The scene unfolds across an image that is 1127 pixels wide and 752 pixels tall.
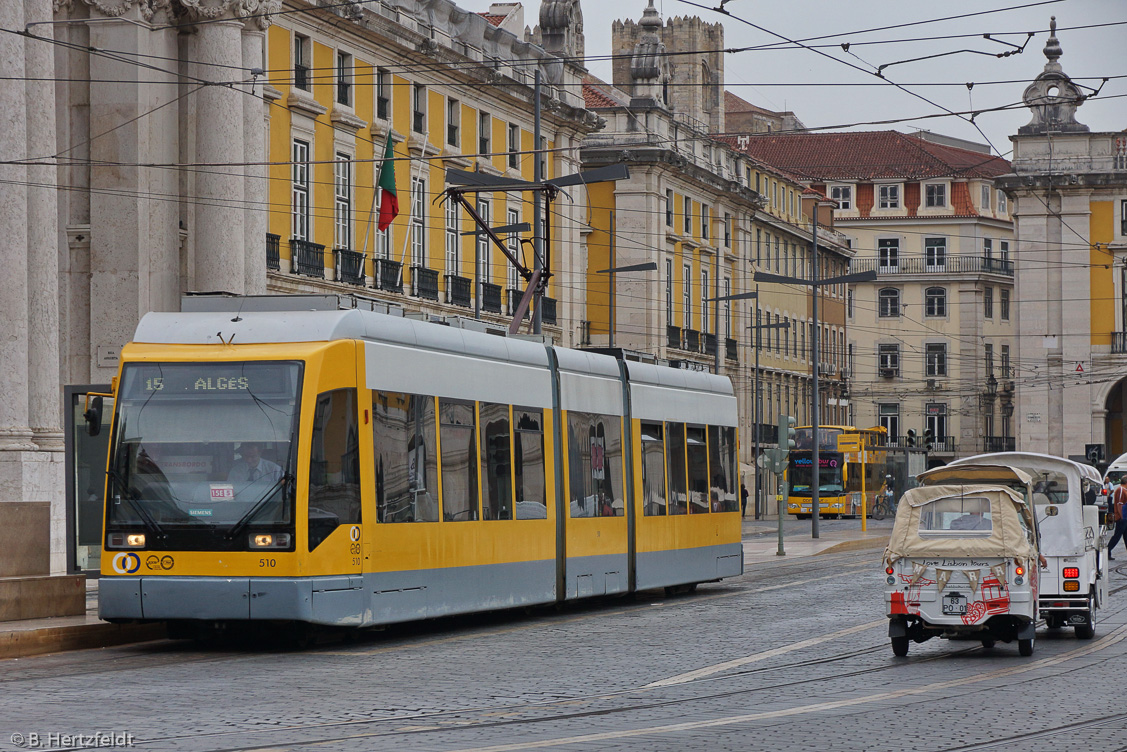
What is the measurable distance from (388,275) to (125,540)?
32.3 m

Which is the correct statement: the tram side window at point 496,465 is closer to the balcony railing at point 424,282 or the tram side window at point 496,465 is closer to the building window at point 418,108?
the balcony railing at point 424,282

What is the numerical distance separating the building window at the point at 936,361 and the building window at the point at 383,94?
7018cm

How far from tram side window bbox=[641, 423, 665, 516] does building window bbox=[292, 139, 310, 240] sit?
70.1 ft

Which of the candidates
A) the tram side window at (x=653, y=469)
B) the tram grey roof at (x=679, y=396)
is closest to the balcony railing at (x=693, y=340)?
the tram grey roof at (x=679, y=396)

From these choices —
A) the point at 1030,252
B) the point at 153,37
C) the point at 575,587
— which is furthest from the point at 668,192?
the point at 575,587

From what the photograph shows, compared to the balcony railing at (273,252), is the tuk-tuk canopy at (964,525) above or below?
below

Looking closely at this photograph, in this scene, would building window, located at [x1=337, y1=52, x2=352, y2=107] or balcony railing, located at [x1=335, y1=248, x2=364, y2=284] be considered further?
building window, located at [x1=337, y1=52, x2=352, y2=107]

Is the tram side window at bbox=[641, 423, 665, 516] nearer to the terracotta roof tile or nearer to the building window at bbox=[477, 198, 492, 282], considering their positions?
the building window at bbox=[477, 198, 492, 282]

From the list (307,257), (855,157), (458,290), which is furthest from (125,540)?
(855,157)

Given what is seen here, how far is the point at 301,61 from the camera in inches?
1781

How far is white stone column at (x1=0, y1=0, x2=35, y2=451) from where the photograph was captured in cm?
2712

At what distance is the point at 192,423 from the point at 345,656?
2602 millimetres

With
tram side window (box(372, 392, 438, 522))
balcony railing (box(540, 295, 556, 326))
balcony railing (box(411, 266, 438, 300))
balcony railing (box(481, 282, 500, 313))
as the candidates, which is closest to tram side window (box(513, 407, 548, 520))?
tram side window (box(372, 392, 438, 522))

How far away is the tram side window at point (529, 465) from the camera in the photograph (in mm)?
20812
